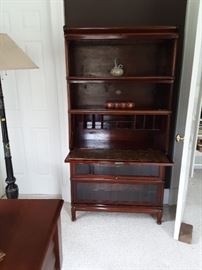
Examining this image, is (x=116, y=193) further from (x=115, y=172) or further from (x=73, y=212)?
(x=73, y=212)

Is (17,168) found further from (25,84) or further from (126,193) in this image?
(126,193)

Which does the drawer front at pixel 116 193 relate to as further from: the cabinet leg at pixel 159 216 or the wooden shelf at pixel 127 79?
the wooden shelf at pixel 127 79

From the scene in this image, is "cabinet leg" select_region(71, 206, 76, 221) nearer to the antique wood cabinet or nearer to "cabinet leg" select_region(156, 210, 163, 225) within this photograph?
the antique wood cabinet

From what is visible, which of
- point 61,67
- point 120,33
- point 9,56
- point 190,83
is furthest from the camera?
point 61,67

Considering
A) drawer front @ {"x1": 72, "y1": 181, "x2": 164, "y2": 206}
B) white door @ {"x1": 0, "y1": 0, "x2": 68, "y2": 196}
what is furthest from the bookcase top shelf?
drawer front @ {"x1": 72, "y1": 181, "x2": 164, "y2": 206}

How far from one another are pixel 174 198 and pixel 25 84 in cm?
A: 202

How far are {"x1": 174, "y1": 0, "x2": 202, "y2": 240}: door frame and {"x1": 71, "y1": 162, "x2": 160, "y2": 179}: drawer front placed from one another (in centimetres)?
28

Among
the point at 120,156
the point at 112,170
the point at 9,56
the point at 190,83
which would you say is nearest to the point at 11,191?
the point at 112,170

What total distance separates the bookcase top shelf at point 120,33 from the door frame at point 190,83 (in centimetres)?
24

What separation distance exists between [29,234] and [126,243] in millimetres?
1289

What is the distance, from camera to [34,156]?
270cm

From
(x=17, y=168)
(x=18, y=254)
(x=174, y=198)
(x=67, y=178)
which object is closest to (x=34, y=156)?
(x=17, y=168)

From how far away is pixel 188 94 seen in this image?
2205mm

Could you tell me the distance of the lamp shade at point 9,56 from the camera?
4.65ft
